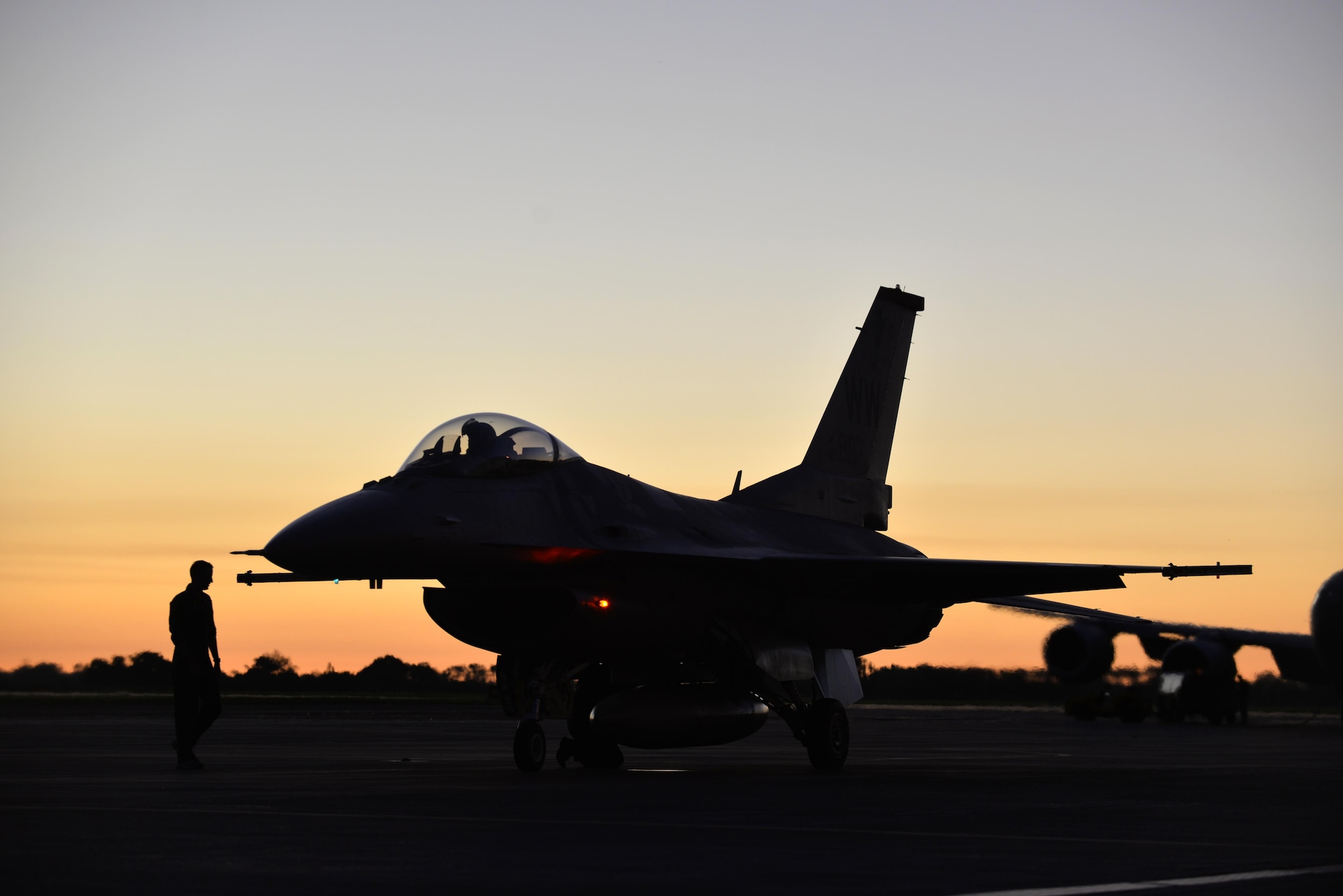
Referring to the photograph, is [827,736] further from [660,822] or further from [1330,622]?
[1330,622]

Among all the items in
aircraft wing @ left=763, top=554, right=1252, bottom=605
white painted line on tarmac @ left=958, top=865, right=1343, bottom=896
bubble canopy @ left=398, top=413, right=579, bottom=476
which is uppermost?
bubble canopy @ left=398, top=413, right=579, bottom=476

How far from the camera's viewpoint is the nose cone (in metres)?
12.6

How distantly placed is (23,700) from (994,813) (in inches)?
2025

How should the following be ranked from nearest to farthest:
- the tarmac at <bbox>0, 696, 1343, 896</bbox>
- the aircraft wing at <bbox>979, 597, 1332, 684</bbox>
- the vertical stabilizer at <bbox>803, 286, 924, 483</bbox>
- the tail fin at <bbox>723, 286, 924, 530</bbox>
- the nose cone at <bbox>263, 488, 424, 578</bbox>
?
Result: the tarmac at <bbox>0, 696, 1343, 896</bbox>, the nose cone at <bbox>263, 488, 424, 578</bbox>, the tail fin at <bbox>723, 286, 924, 530</bbox>, the vertical stabilizer at <bbox>803, 286, 924, 483</bbox>, the aircraft wing at <bbox>979, 597, 1332, 684</bbox>

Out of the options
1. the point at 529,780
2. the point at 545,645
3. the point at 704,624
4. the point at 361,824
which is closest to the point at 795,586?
the point at 704,624

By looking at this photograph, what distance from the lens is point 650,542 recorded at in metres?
14.8

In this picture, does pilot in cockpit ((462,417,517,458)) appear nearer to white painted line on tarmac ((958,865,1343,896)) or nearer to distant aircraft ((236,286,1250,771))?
distant aircraft ((236,286,1250,771))

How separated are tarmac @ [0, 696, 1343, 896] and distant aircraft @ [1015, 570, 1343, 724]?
653 inches

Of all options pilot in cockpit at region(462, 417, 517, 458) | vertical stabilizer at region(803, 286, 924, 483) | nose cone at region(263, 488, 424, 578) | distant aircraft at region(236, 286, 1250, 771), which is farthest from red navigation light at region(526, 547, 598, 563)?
vertical stabilizer at region(803, 286, 924, 483)

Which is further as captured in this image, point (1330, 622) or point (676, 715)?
point (1330, 622)

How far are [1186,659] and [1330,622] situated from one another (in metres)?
7.05

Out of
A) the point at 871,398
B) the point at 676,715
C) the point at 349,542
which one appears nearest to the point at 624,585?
the point at 676,715

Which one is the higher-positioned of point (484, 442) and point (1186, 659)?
point (484, 442)

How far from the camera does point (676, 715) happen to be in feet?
49.6
